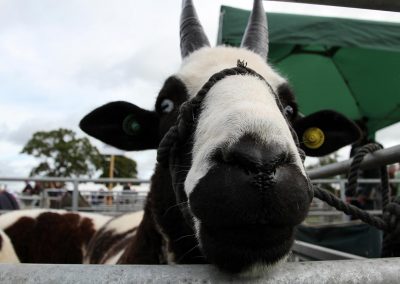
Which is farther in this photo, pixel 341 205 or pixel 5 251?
pixel 5 251

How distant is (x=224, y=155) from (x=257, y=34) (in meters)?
2.10

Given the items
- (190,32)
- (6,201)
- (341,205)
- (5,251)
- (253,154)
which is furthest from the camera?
(6,201)

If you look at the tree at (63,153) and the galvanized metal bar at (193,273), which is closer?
the galvanized metal bar at (193,273)

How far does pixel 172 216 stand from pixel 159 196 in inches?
7.6

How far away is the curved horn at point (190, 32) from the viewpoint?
A: 9.60 feet

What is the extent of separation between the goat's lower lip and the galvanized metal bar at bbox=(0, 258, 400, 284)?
0.14ft

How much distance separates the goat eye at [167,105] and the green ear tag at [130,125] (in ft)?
1.22

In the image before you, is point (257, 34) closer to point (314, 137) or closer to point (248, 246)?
point (314, 137)

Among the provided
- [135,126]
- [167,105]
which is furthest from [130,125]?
[167,105]

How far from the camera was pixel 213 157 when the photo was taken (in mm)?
1282

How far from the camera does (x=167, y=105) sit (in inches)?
91.9

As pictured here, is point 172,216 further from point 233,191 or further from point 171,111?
point 233,191

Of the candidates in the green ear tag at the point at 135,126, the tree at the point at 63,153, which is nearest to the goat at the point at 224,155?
the green ear tag at the point at 135,126

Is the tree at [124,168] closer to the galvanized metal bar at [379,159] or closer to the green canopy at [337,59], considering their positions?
the green canopy at [337,59]
